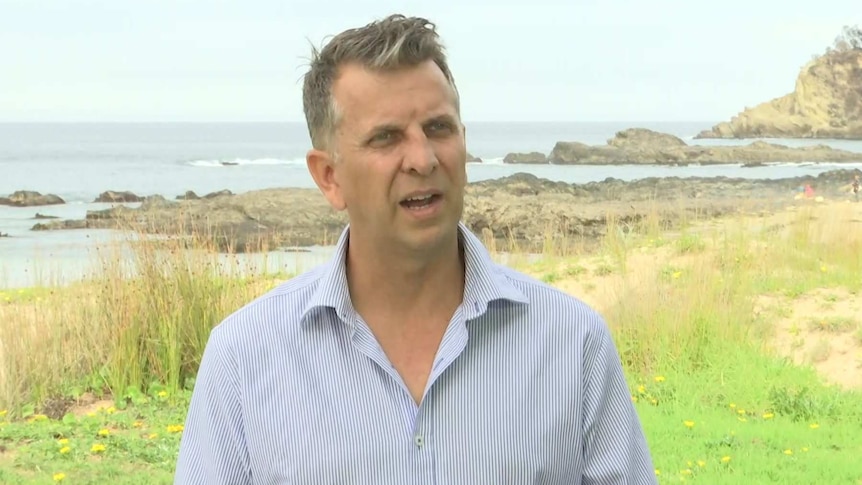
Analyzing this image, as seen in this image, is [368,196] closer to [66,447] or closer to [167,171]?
[66,447]

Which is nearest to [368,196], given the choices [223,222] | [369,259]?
[369,259]

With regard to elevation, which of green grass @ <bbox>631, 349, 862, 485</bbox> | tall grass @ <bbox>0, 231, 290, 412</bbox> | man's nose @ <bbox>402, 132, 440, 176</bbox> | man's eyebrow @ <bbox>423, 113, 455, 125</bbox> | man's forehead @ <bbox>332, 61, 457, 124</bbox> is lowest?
green grass @ <bbox>631, 349, 862, 485</bbox>

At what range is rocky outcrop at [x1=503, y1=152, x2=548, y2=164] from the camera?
43025 millimetres

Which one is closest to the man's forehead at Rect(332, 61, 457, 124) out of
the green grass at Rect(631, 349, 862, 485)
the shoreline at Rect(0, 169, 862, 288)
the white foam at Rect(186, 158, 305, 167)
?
the green grass at Rect(631, 349, 862, 485)

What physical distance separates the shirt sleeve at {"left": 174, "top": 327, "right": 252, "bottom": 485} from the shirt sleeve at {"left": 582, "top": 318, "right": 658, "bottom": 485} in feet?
2.26

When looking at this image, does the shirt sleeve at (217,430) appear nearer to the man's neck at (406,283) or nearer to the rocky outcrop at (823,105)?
the man's neck at (406,283)

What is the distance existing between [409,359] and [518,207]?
17172 mm

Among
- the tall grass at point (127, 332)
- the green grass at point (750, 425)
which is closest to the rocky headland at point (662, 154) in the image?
the green grass at point (750, 425)

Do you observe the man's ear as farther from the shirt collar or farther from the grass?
the grass

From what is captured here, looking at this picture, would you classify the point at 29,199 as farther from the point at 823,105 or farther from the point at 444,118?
the point at 823,105

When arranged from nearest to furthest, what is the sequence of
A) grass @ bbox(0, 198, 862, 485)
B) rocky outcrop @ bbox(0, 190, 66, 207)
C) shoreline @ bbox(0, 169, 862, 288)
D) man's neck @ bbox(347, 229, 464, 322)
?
1. man's neck @ bbox(347, 229, 464, 322)
2. grass @ bbox(0, 198, 862, 485)
3. shoreline @ bbox(0, 169, 862, 288)
4. rocky outcrop @ bbox(0, 190, 66, 207)

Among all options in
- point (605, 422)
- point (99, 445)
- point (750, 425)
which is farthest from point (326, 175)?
point (750, 425)

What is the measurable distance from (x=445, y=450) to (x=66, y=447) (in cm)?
448

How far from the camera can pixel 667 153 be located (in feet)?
137
